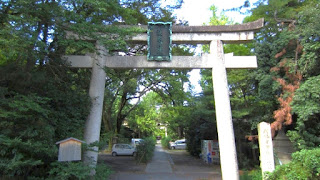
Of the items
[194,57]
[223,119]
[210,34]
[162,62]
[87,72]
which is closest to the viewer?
[223,119]

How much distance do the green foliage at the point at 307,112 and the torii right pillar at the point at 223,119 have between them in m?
3.32

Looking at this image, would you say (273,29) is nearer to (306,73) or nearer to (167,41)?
(306,73)

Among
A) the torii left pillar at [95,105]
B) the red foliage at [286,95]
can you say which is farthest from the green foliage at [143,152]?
the torii left pillar at [95,105]

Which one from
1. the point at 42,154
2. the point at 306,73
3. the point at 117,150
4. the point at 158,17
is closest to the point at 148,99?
the point at 117,150

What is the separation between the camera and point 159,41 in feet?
29.9

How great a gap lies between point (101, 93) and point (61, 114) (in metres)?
1.74

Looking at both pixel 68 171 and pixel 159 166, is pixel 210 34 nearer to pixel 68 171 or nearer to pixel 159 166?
pixel 68 171

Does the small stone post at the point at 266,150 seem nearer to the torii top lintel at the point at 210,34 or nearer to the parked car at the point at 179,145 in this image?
the torii top lintel at the point at 210,34

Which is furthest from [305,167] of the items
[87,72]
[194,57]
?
[87,72]

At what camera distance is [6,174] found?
618 cm

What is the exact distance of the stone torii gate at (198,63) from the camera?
8641mm

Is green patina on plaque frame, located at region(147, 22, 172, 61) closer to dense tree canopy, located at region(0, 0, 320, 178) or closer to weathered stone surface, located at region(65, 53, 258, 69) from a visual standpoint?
weathered stone surface, located at region(65, 53, 258, 69)

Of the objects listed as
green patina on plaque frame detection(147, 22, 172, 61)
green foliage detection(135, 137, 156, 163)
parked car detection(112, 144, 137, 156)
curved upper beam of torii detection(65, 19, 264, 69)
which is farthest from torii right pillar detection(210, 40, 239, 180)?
parked car detection(112, 144, 137, 156)

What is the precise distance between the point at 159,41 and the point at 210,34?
2017 mm
